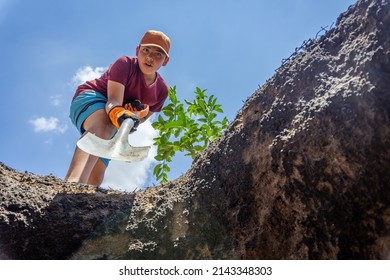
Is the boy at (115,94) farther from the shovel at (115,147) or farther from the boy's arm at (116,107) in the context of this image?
the shovel at (115,147)

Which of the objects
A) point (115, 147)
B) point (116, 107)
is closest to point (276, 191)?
point (115, 147)

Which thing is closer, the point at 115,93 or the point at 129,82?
the point at 115,93

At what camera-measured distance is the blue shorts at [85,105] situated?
325 cm

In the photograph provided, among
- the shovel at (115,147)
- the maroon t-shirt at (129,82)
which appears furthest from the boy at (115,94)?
the shovel at (115,147)

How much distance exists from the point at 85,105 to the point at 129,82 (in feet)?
1.25

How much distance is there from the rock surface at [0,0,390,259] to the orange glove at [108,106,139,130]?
665 mm

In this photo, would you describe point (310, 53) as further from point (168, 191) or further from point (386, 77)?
point (168, 191)

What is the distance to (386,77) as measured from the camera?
4.98ft

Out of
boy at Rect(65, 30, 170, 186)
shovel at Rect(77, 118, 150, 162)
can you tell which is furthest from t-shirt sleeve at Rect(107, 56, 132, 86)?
shovel at Rect(77, 118, 150, 162)

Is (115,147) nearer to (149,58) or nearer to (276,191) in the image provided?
(149,58)

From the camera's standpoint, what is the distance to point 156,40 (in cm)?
341
